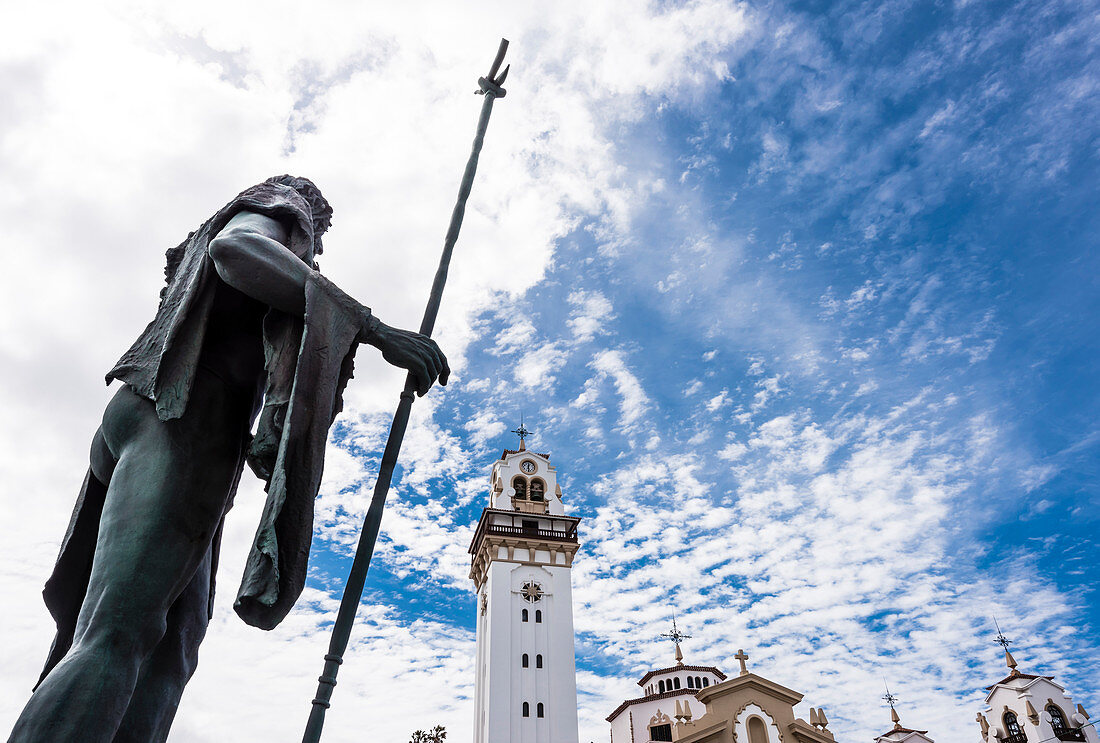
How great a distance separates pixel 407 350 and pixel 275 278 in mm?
421

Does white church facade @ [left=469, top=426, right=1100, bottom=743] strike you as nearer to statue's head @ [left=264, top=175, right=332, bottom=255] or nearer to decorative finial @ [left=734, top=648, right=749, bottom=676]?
decorative finial @ [left=734, top=648, right=749, bottom=676]

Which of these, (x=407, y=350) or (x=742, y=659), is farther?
(x=742, y=659)

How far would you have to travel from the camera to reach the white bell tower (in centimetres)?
3116

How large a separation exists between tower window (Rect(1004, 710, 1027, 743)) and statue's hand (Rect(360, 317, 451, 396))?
39.3 metres

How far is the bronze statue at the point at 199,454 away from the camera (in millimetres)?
1669

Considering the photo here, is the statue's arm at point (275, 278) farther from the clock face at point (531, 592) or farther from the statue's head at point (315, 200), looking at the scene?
the clock face at point (531, 592)

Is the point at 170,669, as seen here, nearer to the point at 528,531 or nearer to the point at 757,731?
the point at 757,731

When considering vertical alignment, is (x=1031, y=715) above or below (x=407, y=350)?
above

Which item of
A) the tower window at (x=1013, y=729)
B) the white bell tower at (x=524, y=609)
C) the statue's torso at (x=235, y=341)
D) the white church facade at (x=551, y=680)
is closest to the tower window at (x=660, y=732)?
the white church facade at (x=551, y=680)

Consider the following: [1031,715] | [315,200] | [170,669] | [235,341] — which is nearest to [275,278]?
[235,341]

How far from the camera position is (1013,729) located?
105ft

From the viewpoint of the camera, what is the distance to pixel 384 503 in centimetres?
204

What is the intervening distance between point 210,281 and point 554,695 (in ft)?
109

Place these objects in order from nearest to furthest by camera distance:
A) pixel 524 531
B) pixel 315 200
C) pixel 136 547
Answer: pixel 136 547, pixel 315 200, pixel 524 531
